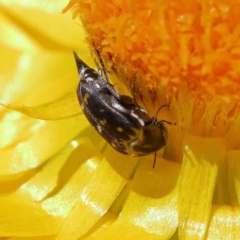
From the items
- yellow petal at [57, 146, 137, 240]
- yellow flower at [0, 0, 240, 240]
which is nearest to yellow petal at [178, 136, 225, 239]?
yellow flower at [0, 0, 240, 240]

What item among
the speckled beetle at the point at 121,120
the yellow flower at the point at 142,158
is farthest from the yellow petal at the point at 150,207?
the speckled beetle at the point at 121,120

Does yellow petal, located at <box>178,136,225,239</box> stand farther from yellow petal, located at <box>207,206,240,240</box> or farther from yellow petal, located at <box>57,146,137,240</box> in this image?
yellow petal, located at <box>57,146,137,240</box>

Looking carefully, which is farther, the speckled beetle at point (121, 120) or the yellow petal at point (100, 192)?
the yellow petal at point (100, 192)

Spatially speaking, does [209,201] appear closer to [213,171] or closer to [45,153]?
[213,171]

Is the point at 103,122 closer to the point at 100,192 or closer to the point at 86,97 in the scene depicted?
the point at 86,97

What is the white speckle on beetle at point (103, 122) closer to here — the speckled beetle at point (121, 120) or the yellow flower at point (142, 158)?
the speckled beetle at point (121, 120)

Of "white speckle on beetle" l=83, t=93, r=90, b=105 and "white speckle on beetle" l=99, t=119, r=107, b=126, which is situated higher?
"white speckle on beetle" l=83, t=93, r=90, b=105
